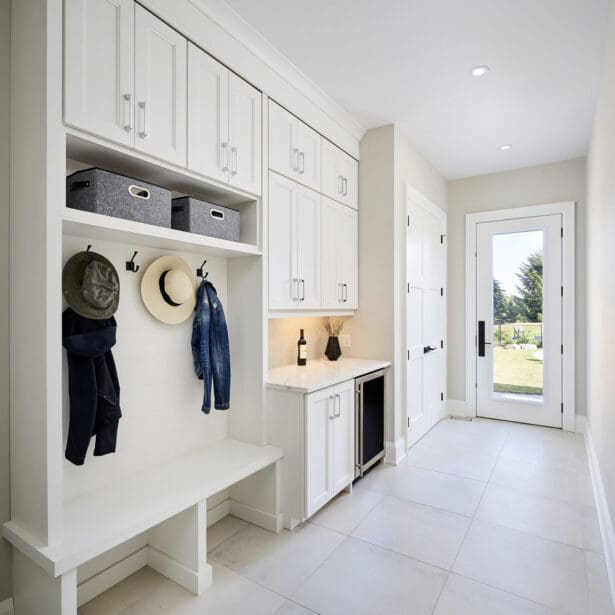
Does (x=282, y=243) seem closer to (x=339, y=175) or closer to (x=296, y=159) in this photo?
(x=296, y=159)

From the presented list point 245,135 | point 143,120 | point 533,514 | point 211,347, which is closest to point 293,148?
point 245,135

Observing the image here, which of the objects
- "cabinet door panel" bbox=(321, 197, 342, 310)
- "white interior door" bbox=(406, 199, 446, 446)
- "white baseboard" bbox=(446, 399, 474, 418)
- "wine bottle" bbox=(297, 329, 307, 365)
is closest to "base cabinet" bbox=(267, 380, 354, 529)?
"wine bottle" bbox=(297, 329, 307, 365)

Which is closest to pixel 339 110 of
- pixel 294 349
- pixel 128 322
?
pixel 294 349

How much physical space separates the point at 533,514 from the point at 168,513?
2228mm

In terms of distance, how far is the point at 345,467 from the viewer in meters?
2.80

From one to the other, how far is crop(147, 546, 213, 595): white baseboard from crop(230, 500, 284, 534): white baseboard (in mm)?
513

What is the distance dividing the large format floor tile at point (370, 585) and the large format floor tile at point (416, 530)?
0.08 meters

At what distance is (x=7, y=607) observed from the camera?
65.4 inches

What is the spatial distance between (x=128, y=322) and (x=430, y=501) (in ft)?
7.32

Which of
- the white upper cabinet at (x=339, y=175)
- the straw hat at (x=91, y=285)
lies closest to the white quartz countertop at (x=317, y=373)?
the straw hat at (x=91, y=285)

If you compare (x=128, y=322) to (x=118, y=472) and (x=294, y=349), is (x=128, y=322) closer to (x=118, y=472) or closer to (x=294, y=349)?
(x=118, y=472)

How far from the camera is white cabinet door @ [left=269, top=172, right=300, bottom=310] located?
102 inches

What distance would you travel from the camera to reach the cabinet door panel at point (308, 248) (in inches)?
112

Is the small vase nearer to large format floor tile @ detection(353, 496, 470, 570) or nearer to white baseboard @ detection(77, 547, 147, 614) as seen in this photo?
large format floor tile @ detection(353, 496, 470, 570)
